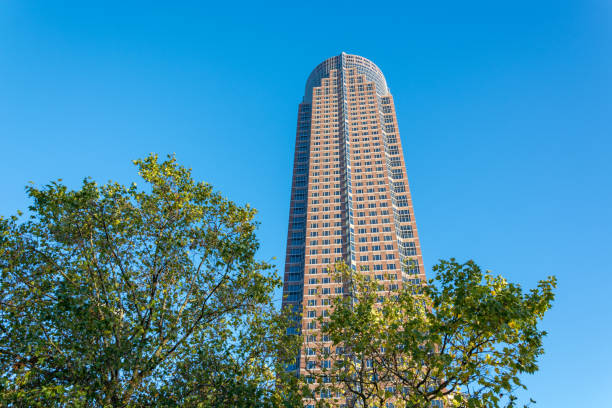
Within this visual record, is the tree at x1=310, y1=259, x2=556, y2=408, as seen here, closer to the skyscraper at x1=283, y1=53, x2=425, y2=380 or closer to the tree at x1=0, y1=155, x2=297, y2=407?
the tree at x1=0, y1=155, x2=297, y2=407

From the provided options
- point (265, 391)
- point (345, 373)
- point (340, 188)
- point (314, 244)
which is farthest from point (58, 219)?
point (340, 188)

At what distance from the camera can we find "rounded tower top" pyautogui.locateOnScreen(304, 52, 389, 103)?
128125mm

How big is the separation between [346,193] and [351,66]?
188 feet

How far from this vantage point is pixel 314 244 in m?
88.7

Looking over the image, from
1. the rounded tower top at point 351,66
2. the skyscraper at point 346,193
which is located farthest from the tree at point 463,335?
the rounded tower top at point 351,66

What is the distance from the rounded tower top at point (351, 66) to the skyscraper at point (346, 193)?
31.4 inches

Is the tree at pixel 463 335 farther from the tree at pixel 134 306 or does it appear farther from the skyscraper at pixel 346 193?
the skyscraper at pixel 346 193

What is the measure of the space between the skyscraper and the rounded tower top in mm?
798

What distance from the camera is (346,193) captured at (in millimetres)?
95312

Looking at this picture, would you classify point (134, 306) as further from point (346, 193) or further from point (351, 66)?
point (351, 66)

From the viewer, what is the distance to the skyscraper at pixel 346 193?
8362 cm

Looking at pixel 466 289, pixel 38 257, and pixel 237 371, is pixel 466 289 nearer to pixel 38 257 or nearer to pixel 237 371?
pixel 237 371

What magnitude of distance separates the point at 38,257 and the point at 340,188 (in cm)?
8725

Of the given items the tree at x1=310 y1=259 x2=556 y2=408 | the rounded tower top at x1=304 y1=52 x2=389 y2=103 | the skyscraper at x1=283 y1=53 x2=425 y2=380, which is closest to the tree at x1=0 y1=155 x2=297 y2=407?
the tree at x1=310 y1=259 x2=556 y2=408
